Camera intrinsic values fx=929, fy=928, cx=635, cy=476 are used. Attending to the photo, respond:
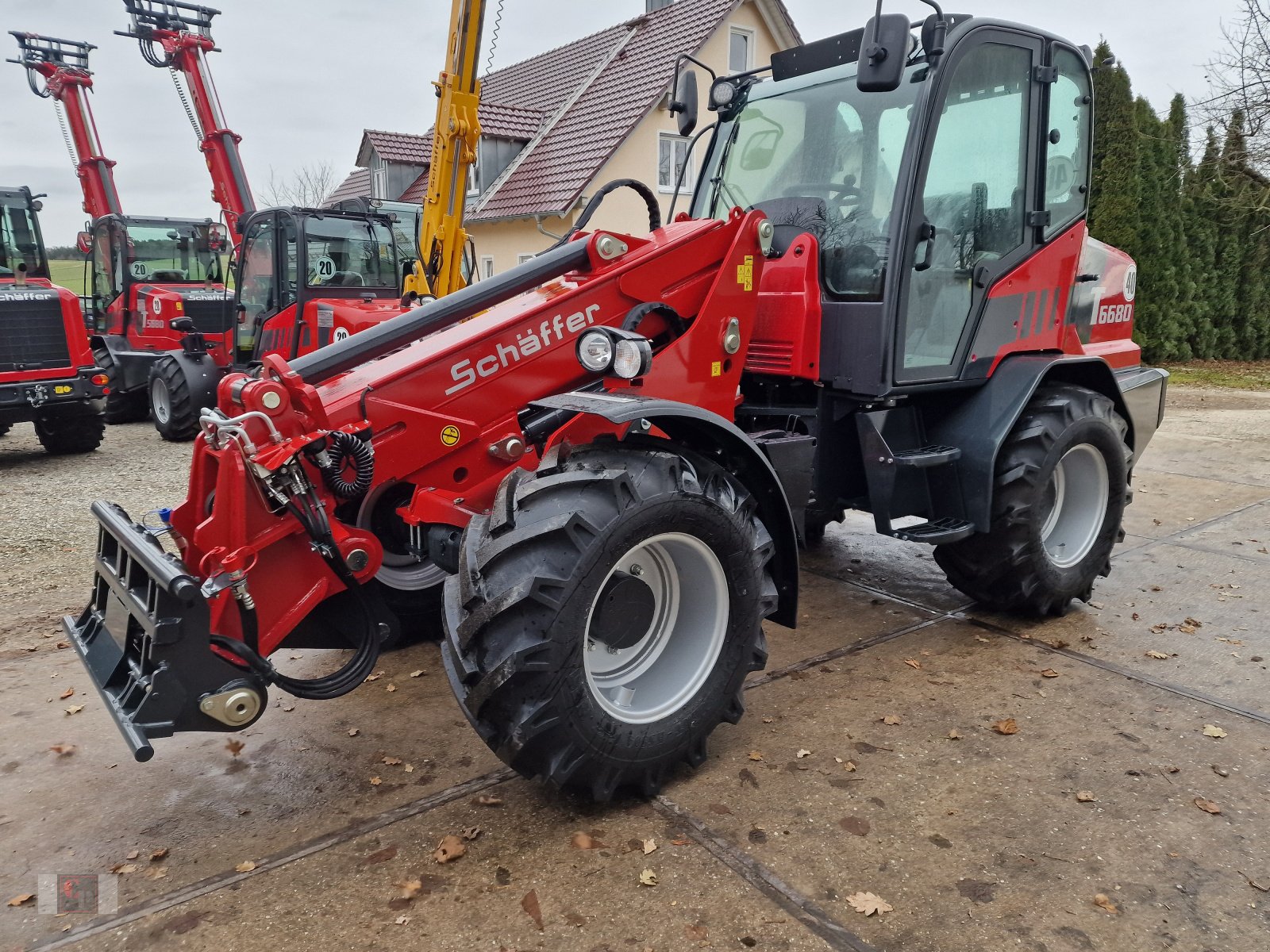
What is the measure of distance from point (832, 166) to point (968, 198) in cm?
62

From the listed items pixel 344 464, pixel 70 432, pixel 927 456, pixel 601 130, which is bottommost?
pixel 70 432

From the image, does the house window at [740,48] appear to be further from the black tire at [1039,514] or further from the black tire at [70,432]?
the black tire at [1039,514]

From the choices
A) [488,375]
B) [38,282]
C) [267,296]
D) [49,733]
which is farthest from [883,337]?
[38,282]

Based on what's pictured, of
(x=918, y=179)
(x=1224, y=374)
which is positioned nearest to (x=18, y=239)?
(x=918, y=179)

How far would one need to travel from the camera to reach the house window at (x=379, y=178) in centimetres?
2248

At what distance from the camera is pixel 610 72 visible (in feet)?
65.9

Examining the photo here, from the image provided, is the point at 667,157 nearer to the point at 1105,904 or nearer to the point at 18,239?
the point at 18,239

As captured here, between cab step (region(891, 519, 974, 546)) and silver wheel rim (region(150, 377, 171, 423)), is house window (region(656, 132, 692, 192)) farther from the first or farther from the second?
cab step (region(891, 519, 974, 546))

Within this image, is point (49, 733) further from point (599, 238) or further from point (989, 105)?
point (989, 105)

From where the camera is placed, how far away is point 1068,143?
14.9 feet

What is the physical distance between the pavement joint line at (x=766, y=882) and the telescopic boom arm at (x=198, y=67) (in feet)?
35.9

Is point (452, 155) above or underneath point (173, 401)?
above

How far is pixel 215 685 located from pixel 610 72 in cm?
1981

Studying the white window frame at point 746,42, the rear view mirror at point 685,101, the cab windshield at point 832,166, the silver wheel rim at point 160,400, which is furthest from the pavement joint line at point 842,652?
the white window frame at point 746,42
